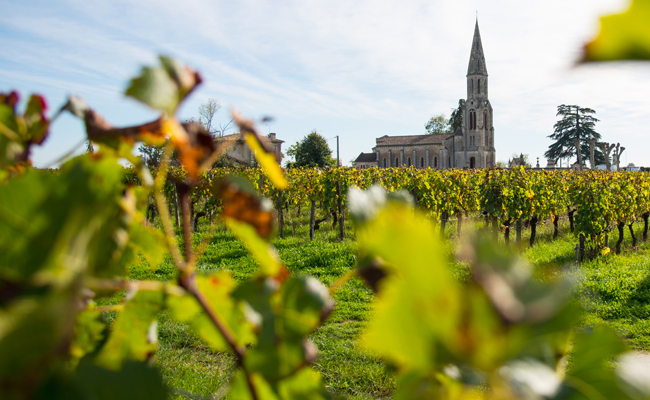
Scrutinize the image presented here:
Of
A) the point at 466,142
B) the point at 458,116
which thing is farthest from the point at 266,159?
the point at 458,116

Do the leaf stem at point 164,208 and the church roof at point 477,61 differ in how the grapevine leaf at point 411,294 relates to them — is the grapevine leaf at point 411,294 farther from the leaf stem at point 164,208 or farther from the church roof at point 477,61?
the church roof at point 477,61

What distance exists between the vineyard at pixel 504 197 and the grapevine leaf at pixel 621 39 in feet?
29.0

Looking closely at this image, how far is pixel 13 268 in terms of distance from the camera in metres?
0.24

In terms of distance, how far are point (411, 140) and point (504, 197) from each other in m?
48.2

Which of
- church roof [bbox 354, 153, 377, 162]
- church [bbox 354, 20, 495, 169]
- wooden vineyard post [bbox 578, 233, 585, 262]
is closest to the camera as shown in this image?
wooden vineyard post [bbox 578, 233, 585, 262]

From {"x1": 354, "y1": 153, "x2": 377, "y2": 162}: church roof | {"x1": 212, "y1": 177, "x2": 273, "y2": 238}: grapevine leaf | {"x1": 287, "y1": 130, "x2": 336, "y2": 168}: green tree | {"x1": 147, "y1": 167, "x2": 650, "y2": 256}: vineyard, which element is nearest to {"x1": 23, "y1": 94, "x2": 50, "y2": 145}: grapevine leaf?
{"x1": 212, "y1": 177, "x2": 273, "y2": 238}: grapevine leaf

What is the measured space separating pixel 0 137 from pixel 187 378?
376 cm

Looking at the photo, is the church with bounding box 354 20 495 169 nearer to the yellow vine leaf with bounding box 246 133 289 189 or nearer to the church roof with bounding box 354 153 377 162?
the church roof with bounding box 354 153 377 162

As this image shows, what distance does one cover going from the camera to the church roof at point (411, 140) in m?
56.2

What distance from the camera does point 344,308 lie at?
562cm

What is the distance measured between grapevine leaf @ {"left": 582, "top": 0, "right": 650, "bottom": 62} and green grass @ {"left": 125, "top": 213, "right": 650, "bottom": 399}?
137 millimetres

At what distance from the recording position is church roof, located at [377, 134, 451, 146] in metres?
56.2

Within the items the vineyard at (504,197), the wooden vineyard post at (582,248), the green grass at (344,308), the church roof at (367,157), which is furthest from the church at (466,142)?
the wooden vineyard post at (582,248)

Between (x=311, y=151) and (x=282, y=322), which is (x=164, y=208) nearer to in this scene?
(x=282, y=322)
